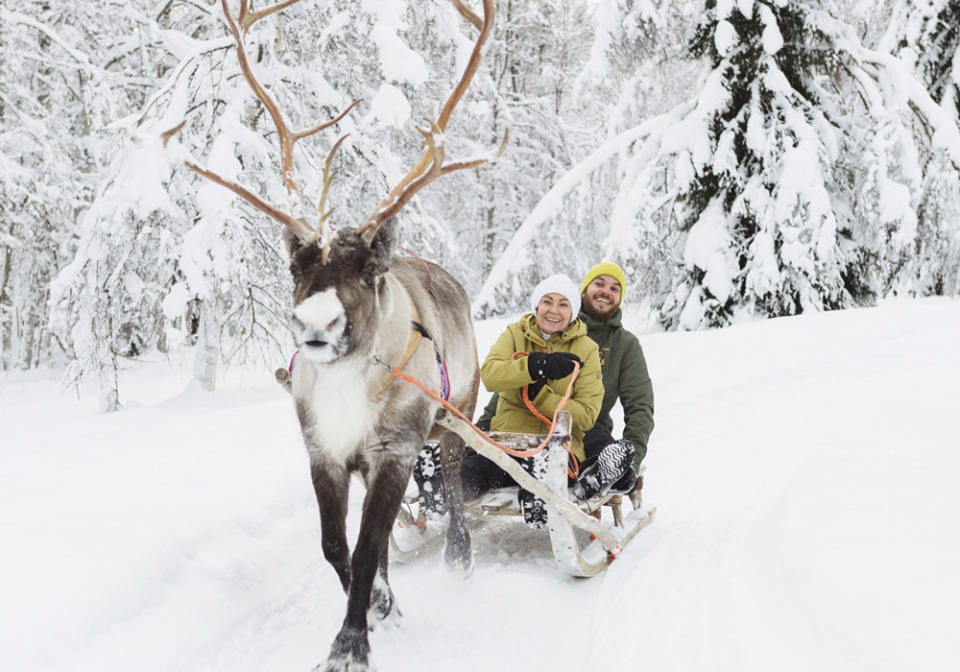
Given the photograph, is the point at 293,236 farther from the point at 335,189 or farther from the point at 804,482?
the point at 335,189

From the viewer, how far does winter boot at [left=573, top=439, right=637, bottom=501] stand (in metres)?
3.75

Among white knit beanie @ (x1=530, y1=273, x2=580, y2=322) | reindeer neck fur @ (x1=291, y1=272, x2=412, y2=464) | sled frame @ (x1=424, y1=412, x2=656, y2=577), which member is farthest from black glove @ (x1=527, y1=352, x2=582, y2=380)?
reindeer neck fur @ (x1=291, y1=272, x2=412, y2=464)

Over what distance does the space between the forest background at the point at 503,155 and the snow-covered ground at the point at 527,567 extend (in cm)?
233

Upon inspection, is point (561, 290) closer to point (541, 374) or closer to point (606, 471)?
point (541, 374)

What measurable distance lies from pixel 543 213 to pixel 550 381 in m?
6.80

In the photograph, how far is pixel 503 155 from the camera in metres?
9.95

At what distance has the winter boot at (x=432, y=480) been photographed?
3994 millimetres

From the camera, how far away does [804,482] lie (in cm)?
390

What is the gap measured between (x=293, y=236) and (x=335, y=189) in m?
6.16

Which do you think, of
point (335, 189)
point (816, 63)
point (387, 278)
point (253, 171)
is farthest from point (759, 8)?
point (387, 278)

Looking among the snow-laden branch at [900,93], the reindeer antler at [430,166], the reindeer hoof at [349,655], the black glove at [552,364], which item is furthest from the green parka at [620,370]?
the snow-laden branch at [900,93]

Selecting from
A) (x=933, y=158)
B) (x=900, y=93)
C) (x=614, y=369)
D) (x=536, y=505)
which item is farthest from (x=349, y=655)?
(x=900, y=93)

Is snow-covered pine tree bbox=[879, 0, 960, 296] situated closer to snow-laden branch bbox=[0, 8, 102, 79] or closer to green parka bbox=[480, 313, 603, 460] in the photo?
green parka bbox=[480, 313, 603, 460]

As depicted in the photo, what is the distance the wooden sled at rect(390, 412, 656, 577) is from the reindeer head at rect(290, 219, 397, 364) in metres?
0.72
